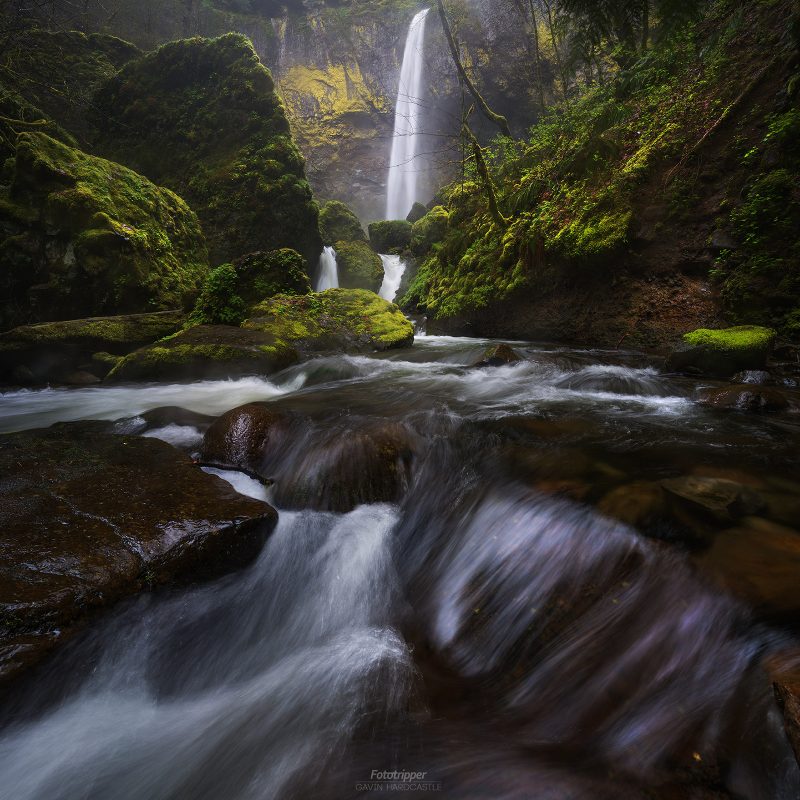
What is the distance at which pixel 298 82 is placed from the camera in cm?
3150

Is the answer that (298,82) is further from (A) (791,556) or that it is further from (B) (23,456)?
(A) (791,556)

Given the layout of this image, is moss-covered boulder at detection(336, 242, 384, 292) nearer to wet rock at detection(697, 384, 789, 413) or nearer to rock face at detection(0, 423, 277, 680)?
wet rock at detection(697, 384, 789, 413)

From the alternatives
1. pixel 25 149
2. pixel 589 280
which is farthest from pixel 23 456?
pixel 25 149

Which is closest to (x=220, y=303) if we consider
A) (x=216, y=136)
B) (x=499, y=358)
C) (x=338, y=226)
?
(x=499, y=358)

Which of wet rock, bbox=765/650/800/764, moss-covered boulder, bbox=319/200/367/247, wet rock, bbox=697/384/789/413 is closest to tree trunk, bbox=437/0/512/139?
wet rock, bbox=697/384/789/413

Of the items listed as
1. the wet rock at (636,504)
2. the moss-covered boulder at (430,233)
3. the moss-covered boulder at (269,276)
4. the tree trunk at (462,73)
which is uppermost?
the tree trunk at (462,73)

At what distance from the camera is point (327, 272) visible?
690 inches

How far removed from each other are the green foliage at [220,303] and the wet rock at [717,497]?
28.9 feet

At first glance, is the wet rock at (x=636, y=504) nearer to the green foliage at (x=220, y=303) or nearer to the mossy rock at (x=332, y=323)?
the mossy rock at (x=332, y=323)

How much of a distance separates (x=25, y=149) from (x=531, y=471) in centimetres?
1311

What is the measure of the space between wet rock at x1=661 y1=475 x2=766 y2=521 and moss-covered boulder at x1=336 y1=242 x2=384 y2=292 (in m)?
16.3

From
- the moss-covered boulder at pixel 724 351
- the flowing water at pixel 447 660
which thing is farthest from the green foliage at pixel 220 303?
the moss-covered boulder at pixel 724 351

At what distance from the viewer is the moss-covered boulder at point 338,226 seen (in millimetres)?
19703

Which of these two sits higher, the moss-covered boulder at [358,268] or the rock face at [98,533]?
the moss-covered boulder at [358,268]
